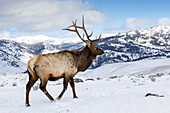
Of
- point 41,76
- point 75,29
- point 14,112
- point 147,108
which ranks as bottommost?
point 14,112

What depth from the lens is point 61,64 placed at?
25.0 ft

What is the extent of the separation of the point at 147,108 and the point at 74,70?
361 centimetres

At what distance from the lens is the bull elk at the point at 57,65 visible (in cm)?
717

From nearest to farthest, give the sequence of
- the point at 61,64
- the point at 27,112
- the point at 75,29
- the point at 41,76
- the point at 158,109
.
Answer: the point at 158,109 → the point at 27,112 → the point at 41,76 → the point at 61,64 → the point at 75,29

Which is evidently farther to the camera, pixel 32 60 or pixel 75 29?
pixel 75 29

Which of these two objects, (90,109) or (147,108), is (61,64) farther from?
(147,108)

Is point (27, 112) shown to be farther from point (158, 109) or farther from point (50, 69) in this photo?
point (158, 109)

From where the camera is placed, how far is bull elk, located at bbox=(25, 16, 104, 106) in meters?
7.17


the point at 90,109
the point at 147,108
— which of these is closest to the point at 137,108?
the point at 147,108

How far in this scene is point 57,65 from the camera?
750 centimetres

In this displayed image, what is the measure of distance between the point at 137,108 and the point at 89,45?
4241 mm

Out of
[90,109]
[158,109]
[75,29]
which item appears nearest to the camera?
[158,109]

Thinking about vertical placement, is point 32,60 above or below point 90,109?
above

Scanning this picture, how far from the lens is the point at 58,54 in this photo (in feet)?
26.0
